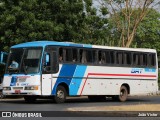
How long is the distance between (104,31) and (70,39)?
4570mm

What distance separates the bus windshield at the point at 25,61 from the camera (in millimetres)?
25781

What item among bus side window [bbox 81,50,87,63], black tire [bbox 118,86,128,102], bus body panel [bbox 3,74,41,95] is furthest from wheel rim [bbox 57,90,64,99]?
black tire [bbox 118,86,128,102]

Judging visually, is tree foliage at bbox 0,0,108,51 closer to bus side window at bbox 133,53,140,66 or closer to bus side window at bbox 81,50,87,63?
bus side window at bbox 133,53,140,66

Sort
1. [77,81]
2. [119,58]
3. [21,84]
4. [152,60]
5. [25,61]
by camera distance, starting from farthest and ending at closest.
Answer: [152,60] → [119,58] → [77,81] → [25,61] → [21,84]

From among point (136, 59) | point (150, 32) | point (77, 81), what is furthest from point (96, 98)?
point (150, 32)

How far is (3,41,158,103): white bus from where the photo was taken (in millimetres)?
25781

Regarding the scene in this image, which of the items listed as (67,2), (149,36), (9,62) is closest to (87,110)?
(9,62)

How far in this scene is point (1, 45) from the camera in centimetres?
3619

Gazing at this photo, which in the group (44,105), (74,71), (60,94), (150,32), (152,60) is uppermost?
(150,32)

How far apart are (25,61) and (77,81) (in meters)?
3.19

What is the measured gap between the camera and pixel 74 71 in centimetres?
2727

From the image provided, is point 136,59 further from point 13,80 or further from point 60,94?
point 13,80

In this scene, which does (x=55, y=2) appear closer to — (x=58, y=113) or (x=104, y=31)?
(x=104, y=31)

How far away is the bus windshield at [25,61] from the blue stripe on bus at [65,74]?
136 cm
